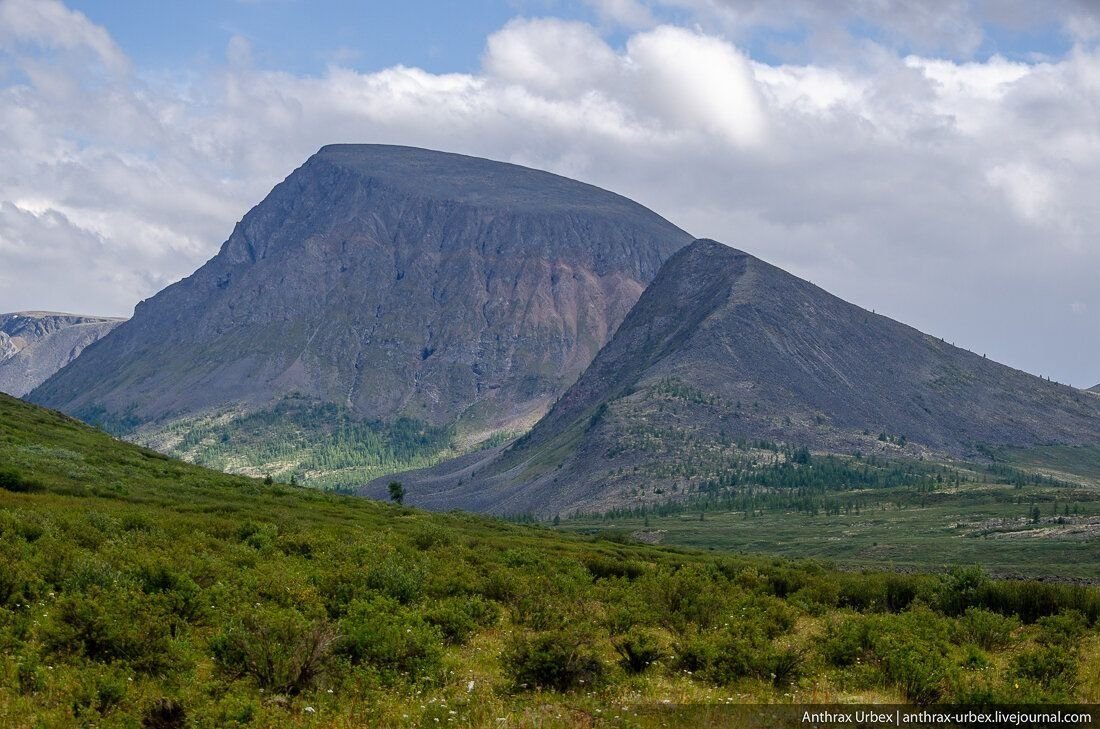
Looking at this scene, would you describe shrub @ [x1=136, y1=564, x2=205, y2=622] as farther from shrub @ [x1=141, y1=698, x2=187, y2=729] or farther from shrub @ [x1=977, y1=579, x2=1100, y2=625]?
shrub @ [x1=977, y1=579, x2=1100, y2=625]

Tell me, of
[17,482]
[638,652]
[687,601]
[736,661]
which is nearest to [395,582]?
[638,652]

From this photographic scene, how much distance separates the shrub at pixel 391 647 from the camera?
21703 millimetres

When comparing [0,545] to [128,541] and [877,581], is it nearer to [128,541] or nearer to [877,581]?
[128,541]

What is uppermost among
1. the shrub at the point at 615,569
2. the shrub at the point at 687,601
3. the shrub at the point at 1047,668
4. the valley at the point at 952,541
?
the shrub at the point at 1047,668

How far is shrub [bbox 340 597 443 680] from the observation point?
21703 mm

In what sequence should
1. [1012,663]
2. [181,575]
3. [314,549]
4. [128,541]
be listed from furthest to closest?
[314,549]
[128,541]
[181,575]
[1012,663]

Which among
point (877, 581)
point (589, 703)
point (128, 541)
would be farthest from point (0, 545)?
point (877, 581)

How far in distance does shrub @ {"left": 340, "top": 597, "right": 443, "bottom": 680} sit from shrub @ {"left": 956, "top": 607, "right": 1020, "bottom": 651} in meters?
17.1

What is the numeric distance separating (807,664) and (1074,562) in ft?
441

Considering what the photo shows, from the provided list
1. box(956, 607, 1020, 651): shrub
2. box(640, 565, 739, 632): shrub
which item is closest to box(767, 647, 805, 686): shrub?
→ box(640, 565, 739, 632): shrub

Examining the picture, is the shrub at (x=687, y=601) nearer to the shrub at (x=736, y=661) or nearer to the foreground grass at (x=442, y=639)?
the foreground grass at (x=442, y=639)

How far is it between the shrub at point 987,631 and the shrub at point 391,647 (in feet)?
56.1

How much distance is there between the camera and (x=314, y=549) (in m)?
42.6

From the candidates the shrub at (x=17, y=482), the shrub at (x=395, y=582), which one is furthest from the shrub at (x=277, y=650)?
the shrub at (x=17, y=482)
